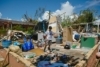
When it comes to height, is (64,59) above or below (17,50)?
below

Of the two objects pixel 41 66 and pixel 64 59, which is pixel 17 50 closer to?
pixel 41 66

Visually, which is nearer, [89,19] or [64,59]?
[64,59]

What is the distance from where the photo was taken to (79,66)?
364cm

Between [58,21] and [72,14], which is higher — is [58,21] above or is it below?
below

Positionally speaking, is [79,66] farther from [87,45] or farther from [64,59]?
[87,45]

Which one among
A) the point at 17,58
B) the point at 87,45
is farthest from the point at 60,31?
the point at 17,58

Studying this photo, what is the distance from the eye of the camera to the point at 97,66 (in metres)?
6.47

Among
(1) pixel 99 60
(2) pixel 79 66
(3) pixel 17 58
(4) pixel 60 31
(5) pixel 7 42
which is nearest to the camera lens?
(2) pixel 79 66

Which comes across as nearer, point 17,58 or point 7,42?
point 17,58

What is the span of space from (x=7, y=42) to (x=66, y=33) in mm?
5624

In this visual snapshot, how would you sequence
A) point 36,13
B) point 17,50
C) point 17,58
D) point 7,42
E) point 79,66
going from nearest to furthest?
point 79,66 → point 17,58 → point 17,50 → point 7,42 → point 36,13

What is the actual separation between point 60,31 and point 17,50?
9287mm

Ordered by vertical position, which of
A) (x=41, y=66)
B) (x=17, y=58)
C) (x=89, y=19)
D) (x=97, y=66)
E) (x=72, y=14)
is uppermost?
(x=72, y=14)

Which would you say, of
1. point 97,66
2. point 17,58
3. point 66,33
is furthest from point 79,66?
point 66,33
